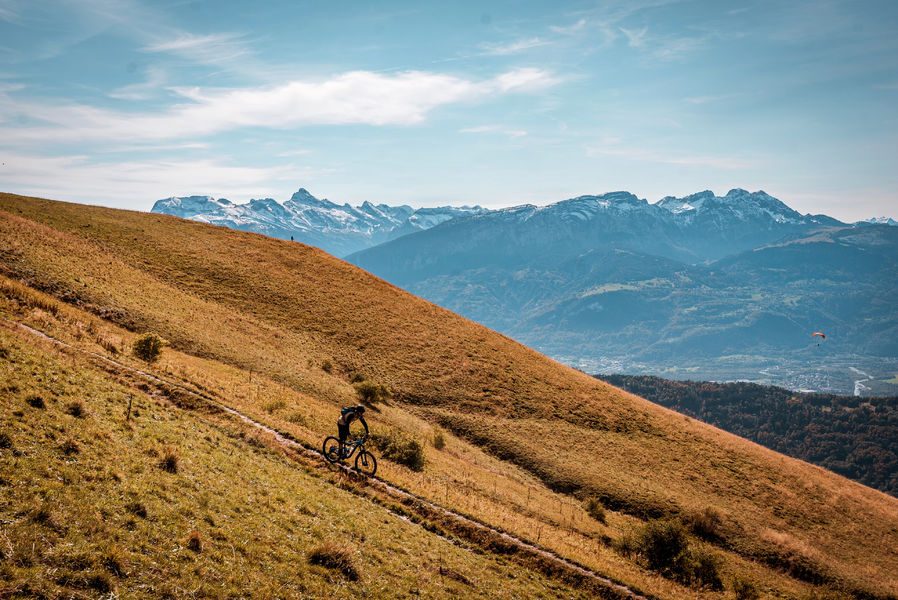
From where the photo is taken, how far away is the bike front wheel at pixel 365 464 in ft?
94.6

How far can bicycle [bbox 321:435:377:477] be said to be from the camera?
28.4 m

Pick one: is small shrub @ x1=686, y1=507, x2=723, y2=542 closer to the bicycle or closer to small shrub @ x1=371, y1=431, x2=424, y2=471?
small shrub @ x1=371, y1=431, x2=424, y2=471

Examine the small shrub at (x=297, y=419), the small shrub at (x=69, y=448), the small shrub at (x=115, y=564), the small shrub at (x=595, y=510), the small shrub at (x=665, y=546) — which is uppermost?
the small shrub at (x=69, y=448)

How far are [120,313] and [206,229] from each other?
154 ft

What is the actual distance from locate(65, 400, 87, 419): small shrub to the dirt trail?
9.93m

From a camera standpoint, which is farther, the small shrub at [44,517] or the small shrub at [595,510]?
the small shrub at [595,510]

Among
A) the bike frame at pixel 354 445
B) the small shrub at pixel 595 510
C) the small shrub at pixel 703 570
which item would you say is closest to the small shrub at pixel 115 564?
the bike frame at pixel 354 445

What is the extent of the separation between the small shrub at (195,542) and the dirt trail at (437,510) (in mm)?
12715

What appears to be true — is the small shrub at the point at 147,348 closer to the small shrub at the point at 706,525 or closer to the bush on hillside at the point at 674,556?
the bush on hillside at the point at 674,556

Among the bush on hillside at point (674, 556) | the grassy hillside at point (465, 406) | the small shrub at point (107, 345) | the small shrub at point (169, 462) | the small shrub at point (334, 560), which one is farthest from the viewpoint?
the grassy hillside at point (465, 406)

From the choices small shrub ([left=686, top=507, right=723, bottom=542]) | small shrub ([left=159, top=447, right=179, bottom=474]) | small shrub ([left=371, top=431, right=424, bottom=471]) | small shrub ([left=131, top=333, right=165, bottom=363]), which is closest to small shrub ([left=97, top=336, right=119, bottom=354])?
small shrub ([left=131, top=333, right=165, bottom=363])

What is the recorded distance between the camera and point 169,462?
2009 cm

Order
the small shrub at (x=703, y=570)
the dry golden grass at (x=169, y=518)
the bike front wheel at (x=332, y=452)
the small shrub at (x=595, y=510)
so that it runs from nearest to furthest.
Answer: the dry golden grass at (x=169, y=518), the bike front wheel at (x=332, y=452), the small shrub at (x=703, y=570), the small shrub at (x=595, y=510)

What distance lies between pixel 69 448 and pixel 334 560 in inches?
373
